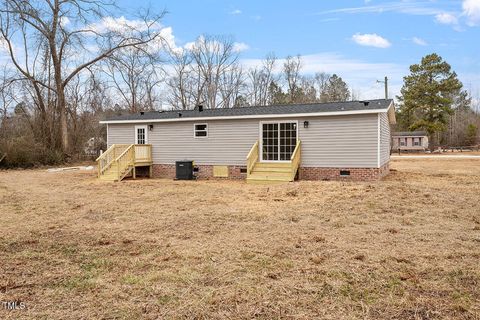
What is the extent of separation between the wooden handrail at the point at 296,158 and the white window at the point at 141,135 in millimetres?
7023

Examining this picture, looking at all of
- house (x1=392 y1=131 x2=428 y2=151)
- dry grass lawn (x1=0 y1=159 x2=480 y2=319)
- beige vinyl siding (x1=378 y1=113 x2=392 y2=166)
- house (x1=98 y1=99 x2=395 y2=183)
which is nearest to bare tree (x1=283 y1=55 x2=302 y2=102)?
house (x1=392 y1=131 x2=428 y2=151)

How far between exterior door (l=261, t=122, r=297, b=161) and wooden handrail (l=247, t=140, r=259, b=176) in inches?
14.8

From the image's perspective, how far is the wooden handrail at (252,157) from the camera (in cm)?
1367

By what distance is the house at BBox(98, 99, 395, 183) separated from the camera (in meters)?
13.1

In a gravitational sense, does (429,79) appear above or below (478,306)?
above

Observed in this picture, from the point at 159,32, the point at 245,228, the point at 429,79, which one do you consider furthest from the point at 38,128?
the point at 429,79

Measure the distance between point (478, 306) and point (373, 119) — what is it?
402 inches

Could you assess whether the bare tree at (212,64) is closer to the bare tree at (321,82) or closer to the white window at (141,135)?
the bare tree at (321,82)

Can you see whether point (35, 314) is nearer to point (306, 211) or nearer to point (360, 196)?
point (306, 211)

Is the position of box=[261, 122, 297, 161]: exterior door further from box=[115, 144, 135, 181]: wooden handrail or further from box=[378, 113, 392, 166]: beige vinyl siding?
box=[115, 144, 135, 181]: wooden handrail

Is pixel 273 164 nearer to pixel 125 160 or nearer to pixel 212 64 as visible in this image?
pixel 125 160

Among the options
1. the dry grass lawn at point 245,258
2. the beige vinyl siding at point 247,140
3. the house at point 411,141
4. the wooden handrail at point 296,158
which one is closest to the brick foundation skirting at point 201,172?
the beige vinyl siding at point 247,140

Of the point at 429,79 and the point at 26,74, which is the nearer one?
the point at 26,74

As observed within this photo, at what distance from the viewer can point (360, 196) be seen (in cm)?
941
